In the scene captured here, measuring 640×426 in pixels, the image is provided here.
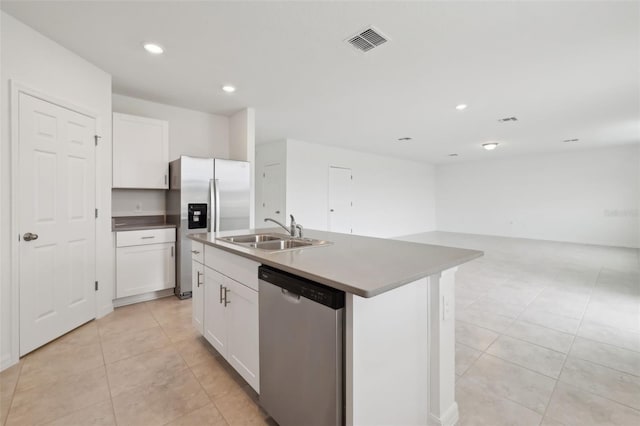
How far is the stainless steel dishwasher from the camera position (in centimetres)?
111

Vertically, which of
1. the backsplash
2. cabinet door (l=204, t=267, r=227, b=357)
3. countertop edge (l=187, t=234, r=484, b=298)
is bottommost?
cabinet door (l=204, t=267, r=227, b=357)

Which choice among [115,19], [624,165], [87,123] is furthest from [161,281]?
[624,165]

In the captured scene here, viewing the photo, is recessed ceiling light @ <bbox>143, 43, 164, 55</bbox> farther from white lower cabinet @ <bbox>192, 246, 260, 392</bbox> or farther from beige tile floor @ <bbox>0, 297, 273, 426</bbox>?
beige tile floor @ <bbox>0, 297, 273, 426</bbox>

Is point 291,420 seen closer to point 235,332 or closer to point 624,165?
point 235,332

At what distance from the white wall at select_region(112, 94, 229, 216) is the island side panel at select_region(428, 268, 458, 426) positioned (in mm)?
3724

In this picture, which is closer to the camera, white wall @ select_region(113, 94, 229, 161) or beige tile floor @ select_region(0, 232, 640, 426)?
beige tile floor @ select_region(0, 232, 640, 426)

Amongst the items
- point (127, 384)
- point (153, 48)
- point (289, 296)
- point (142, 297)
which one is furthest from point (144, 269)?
point (289, 296)

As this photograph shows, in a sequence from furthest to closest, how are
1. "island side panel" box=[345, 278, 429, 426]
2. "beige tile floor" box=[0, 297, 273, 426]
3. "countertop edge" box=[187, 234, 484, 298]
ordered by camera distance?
"beige tile floor" box=[0, 297, 273, 426]
"island side panel" box=[345, 278, 429, 426]
"countertop edge" box=[187, 234, 484, 298]

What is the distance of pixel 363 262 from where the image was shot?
4.54 ft

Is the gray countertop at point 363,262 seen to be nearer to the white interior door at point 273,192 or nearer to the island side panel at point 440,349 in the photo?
the island side panel at point 440,349

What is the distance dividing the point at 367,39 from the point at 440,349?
2308mm

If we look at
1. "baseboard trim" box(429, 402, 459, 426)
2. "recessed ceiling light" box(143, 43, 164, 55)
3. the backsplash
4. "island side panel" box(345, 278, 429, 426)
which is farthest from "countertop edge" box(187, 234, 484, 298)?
the backsplash

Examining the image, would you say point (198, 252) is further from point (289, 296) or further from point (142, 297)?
point (142, 297)

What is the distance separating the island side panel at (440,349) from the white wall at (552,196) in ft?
28.4
